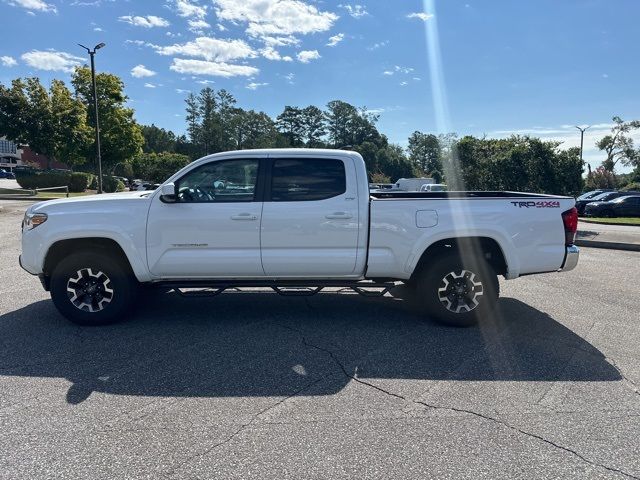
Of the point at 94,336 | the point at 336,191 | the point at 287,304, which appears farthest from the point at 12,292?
the point at 336,191

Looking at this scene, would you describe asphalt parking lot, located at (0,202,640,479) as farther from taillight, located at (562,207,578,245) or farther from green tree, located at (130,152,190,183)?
green tree, located at (130,152,190,183)

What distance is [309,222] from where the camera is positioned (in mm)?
5230

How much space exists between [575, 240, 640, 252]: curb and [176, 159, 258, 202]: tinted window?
11.4 meters

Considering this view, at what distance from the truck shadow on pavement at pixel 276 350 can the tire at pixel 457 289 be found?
0.20m

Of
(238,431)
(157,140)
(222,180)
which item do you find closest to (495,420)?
(238,431)

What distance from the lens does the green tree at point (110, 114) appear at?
40500 millimetres

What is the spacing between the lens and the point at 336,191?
17.6ft

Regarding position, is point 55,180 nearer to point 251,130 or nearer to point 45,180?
point 45,180

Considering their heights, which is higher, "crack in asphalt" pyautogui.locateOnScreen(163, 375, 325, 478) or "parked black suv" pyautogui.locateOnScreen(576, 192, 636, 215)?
"parked black suv" pyautogui.locateOnScreen(576, 192, 636, 215)

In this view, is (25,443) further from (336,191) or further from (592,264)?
(592,264)

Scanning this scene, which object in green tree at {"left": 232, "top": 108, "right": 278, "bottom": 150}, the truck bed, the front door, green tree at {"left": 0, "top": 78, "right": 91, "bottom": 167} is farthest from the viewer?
green tree at {"left": 232, "top": 108, "right": 278, "bottom": 150}

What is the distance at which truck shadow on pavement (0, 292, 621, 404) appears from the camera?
4070mm

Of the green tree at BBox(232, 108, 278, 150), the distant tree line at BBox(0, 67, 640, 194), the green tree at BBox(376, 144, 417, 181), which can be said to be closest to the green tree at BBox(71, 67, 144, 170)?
the distant tree line at BBox(0, 67, 640, 194)

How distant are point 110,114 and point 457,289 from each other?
42.1m
